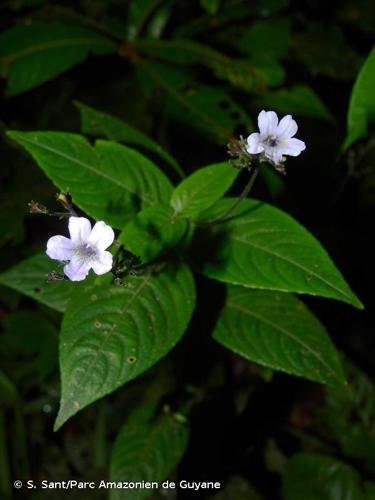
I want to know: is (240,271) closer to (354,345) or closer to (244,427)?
(244,427)

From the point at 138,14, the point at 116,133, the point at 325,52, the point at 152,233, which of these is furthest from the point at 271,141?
the point at 325,52

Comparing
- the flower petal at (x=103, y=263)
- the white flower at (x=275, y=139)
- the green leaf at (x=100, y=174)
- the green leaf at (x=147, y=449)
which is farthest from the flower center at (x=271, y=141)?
the green leaf at (x=147, y=449)

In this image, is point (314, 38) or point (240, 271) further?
point (314, 38)

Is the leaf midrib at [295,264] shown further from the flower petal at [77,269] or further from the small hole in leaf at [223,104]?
the small hole in leaf at [223,104]

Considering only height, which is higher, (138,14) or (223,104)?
(138,14)

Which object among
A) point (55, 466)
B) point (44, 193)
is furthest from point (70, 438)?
point (44, 193)

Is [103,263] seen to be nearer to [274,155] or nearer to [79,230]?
[79,230]
